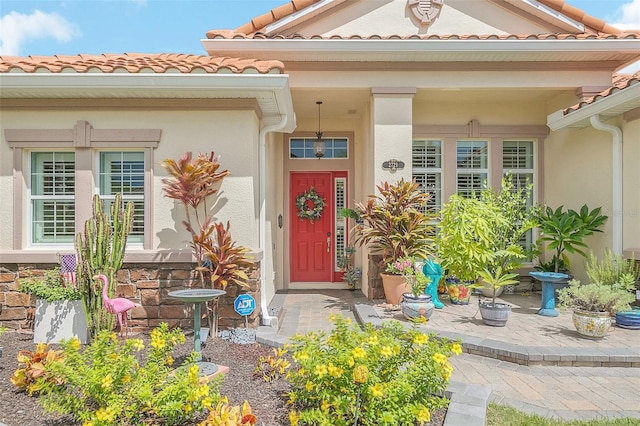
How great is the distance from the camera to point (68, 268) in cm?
494

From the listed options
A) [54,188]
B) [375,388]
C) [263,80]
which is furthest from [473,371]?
[54,188]

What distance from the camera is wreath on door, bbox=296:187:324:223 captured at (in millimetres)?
8438

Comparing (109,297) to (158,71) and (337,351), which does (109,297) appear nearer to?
(158,71)

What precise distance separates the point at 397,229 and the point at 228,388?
3791 millimetres

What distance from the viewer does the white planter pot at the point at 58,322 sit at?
4.64 metres

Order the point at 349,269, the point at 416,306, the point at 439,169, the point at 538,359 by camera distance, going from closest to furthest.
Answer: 1. the point at 538,359
2. the point at 416,306
3. the point at 439,169
4. the point at 349,269

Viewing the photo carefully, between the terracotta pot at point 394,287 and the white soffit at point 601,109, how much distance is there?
4.16 m

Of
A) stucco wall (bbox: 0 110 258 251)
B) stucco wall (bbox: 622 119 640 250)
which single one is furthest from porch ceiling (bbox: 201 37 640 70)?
stucco wall (bbox: 0 110 258 251)

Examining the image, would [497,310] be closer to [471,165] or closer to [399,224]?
[399,224]

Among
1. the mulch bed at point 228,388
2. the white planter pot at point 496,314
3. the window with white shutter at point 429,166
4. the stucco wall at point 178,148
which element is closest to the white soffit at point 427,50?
the window with white shutter at point 429,166

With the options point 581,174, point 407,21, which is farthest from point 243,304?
point 581,174

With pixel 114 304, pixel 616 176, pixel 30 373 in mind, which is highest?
pixel 616 176

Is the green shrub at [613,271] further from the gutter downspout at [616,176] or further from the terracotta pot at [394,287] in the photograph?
the terracotta pot at [394,287]

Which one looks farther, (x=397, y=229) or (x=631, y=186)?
(x=397, y=229)
